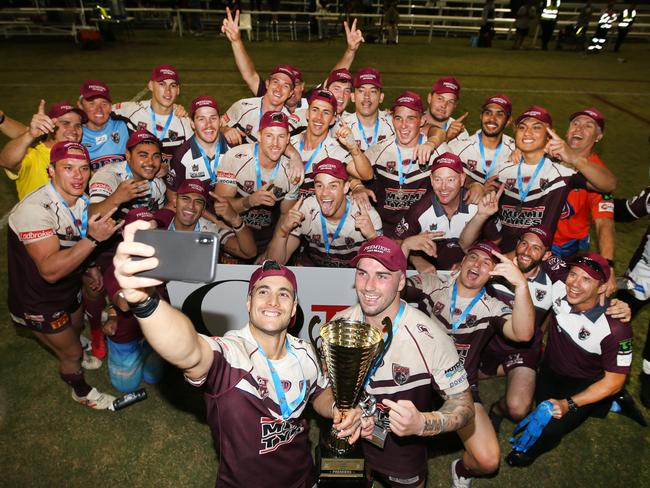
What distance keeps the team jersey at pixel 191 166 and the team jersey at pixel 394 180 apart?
2150 mm

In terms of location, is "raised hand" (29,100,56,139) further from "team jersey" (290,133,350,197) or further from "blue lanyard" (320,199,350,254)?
"blue lanyard" (320,199,350,254)

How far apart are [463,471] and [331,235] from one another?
2.74 metres

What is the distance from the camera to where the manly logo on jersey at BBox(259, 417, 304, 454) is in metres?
2.95

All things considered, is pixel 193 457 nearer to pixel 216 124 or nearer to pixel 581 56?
pixel 216 124

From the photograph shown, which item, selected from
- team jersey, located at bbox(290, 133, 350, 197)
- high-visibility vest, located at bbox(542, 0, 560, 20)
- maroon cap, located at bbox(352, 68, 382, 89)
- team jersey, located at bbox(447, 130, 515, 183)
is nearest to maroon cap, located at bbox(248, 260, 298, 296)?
team jersey, located at bbox(290, 133, 350, 197)

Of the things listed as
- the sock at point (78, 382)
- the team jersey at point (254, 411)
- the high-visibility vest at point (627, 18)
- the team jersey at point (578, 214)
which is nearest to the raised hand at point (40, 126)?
the sock at point (78, 382)

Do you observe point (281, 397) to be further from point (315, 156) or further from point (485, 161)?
point (485, 161)

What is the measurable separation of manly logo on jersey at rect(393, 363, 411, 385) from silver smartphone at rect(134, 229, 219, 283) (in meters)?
2.02

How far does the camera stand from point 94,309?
17.7 feet

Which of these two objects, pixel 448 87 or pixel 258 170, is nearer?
pixel 258 170

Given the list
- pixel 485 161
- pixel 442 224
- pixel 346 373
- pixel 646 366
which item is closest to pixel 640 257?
pixel 646 366

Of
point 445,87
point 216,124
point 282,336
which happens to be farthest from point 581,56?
point 282,336

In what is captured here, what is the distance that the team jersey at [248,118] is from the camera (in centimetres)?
707

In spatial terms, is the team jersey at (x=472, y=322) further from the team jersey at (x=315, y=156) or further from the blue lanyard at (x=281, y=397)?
the team jersey at (x=315, y=156)
